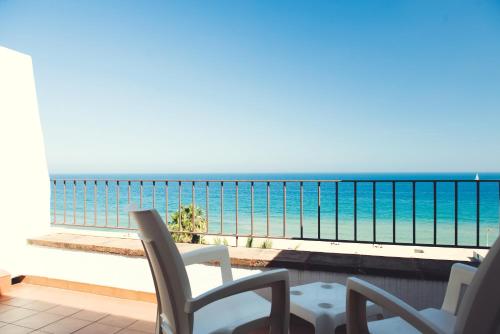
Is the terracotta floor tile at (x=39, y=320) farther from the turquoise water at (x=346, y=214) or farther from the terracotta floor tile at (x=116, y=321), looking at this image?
the turquoise water at (x=346, y=214)

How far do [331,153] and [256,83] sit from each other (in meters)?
14.3

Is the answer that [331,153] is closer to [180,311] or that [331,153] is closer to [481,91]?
[481,91]

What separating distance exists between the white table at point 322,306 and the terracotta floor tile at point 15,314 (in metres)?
2.19

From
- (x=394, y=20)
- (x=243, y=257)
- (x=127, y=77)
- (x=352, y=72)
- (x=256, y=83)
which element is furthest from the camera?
(x=352, y=72)

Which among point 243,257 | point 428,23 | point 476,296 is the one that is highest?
point 428,23

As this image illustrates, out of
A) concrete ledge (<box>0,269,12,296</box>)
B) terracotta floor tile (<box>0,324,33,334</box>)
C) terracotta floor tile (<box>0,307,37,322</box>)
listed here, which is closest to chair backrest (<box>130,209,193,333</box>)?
terracotta floor tile (<box>0,324,33,334</box>)

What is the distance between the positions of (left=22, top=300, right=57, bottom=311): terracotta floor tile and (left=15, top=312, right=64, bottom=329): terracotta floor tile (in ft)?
0.39

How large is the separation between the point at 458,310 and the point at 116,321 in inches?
92.2

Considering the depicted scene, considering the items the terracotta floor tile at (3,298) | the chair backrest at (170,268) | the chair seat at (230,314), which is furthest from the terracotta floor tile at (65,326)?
the chair backrest at (170,268)

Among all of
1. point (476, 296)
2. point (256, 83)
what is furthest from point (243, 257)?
Answer: point (256, 83)

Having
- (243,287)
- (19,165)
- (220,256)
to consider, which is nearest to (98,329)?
(220,256)

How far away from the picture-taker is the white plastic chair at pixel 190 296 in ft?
3.95

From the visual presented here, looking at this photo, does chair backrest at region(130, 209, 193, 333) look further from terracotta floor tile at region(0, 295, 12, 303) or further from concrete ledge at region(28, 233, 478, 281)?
terracotta floor tile at region(0, 295, 12, 303)

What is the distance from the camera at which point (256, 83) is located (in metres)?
17.5
